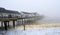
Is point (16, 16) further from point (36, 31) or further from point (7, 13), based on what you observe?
point (36, 31)

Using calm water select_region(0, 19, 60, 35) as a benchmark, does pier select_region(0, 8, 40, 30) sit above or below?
above

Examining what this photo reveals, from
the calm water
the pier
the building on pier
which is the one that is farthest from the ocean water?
the building on pier

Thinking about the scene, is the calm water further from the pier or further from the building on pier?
the building on pier

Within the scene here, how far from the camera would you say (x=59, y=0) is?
511 cm

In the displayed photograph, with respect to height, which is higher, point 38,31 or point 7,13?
point 7,13

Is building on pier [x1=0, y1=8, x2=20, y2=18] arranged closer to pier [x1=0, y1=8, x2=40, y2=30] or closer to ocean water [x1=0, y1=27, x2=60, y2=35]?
pier [x1=0, y1=8, x2=40, y2=30]

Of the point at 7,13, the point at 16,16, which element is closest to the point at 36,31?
the point at 16,16

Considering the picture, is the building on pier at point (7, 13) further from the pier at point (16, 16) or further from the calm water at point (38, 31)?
the calm water at point (38, 31)

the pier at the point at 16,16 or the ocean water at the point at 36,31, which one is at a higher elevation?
the pier at the point at 16,16

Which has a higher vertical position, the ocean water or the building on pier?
the building on pier

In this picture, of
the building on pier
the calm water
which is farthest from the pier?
the calm water

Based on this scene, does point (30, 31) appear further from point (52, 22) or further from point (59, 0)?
point (59, 0)

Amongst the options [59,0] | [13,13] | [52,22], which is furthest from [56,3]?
[13,13]

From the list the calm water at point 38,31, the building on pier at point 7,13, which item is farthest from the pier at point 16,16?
the calm water at point 38,31
